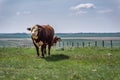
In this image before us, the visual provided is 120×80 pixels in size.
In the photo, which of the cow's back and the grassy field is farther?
the cow's back

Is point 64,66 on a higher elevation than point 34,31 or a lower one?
lower

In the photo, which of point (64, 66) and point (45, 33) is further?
point (45, 33)

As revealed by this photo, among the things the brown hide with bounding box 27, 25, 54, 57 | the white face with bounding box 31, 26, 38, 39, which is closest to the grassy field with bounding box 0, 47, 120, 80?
the brown hide with bounding box 27, 25, 54, 57

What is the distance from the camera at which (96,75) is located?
2383 cm

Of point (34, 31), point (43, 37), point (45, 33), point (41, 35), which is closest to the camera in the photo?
point (34, 31)

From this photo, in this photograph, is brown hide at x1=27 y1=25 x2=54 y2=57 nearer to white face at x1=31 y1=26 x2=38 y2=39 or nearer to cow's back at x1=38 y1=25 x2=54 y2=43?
cow's back at x1=38 y1=25 x2=54 y2=43

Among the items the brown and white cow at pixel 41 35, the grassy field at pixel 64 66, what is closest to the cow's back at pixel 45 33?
the brown and white cow at pixel 41 35

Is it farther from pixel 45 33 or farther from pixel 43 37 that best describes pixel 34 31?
pixel 45 33

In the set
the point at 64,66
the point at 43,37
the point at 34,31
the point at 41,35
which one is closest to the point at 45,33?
the point at 43,37

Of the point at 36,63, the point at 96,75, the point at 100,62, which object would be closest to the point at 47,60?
the point at 36,63

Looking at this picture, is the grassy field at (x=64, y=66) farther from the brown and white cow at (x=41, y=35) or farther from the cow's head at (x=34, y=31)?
the cow's head at (x=34, y=31)

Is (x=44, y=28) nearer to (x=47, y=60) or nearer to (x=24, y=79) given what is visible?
(x=47, y=60)

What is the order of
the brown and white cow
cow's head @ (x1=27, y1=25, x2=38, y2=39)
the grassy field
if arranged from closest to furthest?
the grassy field < cow's head @ (x1=27, y1=25, x2=38, y2=39) < the brown and white cow

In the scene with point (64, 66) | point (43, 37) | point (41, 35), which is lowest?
point (64, 66)
